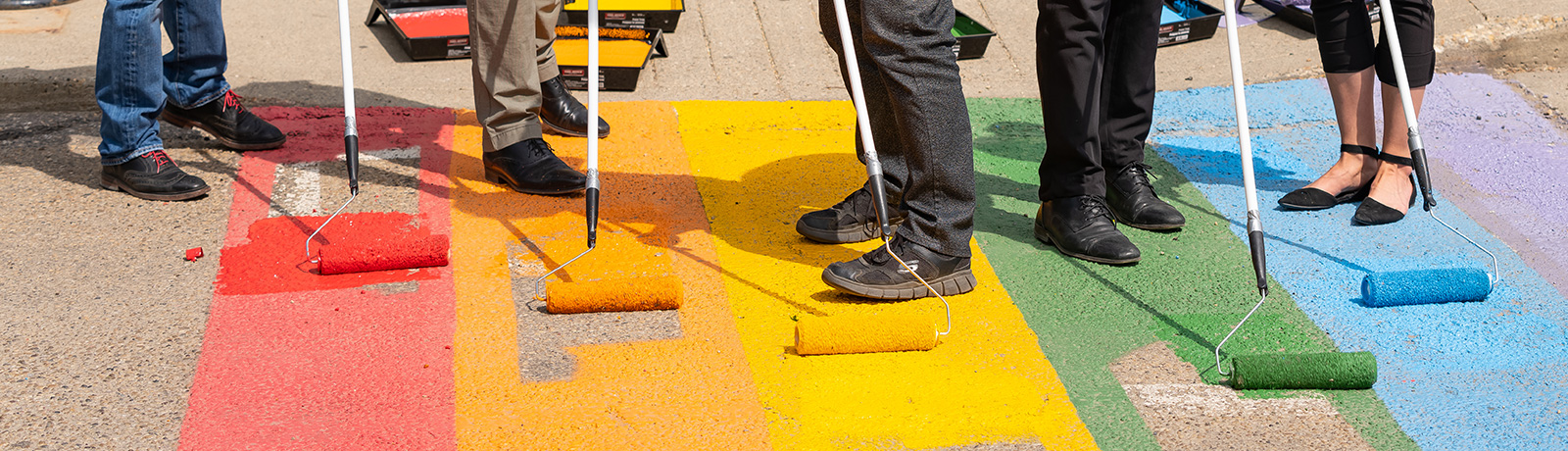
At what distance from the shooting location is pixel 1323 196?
3.72 meters

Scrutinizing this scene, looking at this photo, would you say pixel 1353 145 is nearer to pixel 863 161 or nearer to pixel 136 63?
pixel 863 161

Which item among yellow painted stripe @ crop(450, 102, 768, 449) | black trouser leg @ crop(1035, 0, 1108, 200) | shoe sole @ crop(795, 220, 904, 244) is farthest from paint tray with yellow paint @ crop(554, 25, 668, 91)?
black trouser leg @ crop(1035, 0, 1108, 200)

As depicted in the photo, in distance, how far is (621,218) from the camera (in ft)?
11.5

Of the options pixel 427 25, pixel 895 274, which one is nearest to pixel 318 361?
pixel 895 274

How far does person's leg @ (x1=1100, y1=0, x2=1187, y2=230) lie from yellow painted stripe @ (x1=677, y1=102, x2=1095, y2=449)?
64 centimetres

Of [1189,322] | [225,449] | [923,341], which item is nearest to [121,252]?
[225,449]

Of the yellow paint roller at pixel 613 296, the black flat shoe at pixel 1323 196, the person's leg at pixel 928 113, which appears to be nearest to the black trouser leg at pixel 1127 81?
the black flat shoe at pixel 1323 196

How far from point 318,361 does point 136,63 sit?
4.98 ft

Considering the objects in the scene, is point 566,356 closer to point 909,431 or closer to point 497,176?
point 909,431

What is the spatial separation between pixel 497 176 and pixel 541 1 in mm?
665

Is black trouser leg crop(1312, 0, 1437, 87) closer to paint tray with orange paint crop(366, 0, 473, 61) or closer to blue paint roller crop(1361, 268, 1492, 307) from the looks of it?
blue paint roller crop(1361, 268, 1492, 307)

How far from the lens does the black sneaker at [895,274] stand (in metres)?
2.99

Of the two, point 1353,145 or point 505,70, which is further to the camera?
point 1353,145

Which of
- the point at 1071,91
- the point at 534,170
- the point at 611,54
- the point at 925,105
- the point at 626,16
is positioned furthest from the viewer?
the point at 626,16
